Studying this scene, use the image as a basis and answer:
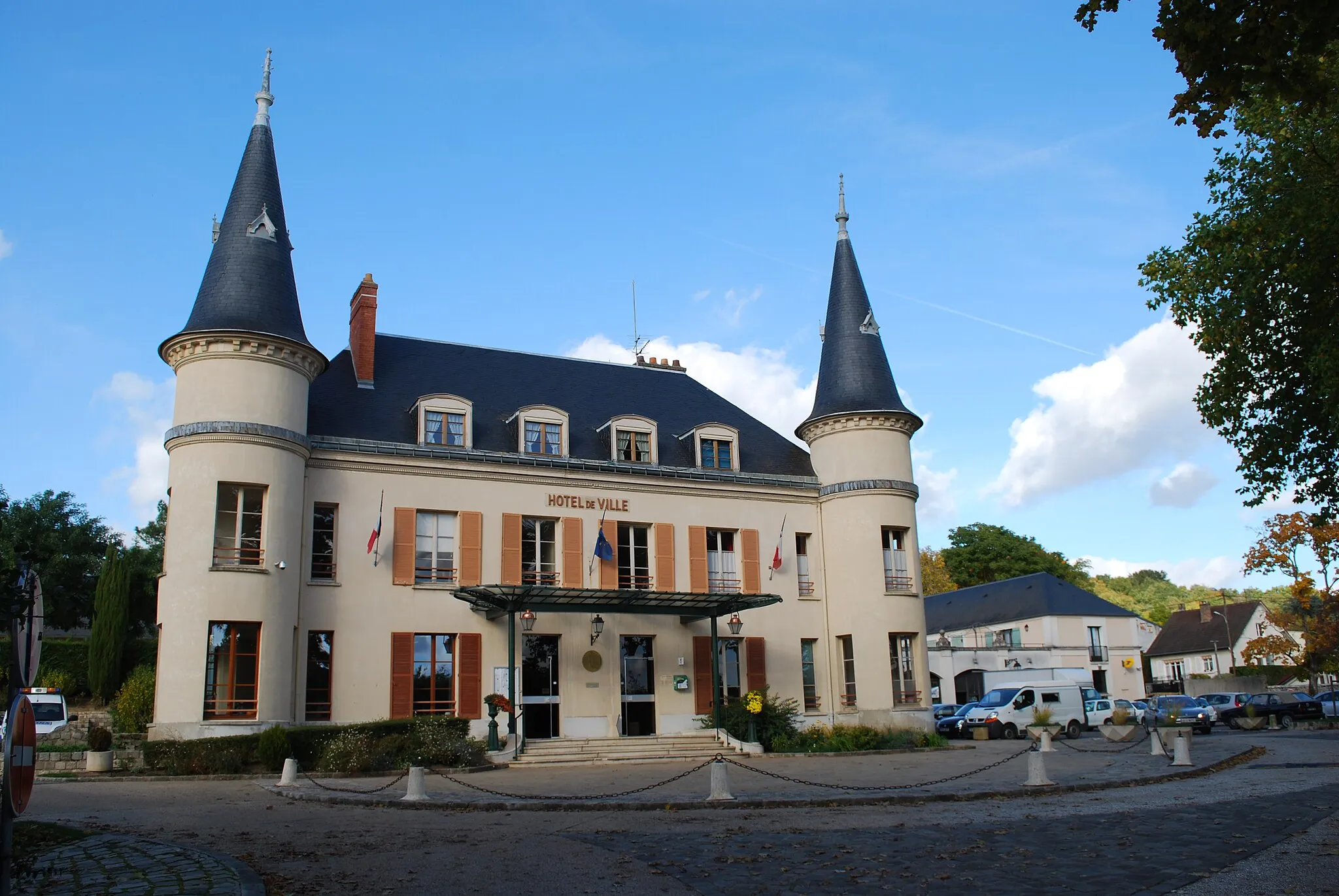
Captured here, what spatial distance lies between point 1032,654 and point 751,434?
25157 mm

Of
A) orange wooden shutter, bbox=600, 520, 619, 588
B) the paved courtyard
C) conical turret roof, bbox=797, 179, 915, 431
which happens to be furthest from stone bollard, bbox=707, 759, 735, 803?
conical turret roof, bbox=797, 179, 915, 431

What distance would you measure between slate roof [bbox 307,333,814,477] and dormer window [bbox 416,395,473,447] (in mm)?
433

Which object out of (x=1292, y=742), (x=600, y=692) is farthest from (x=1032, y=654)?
(x=600, y=692)

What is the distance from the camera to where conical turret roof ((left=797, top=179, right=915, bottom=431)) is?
31.9m

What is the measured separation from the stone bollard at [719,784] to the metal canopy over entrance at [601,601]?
31.4 feet

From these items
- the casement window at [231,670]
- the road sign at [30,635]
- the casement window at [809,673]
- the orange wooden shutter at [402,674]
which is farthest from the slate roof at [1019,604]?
the road sign at [30,635]

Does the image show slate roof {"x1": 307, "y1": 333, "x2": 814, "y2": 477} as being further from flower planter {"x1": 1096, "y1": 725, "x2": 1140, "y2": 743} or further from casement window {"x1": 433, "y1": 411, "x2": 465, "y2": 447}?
flower planter {"x1": 1096, "y1": 725, "x2": 1140, "y2": 743}

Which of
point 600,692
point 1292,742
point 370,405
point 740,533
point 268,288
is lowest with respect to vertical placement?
point 1292,742

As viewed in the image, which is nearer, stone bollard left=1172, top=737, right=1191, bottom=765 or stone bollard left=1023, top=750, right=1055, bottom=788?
stone bollard left=1023, top=750, right=1055, bottom=788

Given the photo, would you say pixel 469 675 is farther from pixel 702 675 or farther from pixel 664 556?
pixel 702 675

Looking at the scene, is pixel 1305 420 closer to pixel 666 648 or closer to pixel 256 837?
pixel 666 648

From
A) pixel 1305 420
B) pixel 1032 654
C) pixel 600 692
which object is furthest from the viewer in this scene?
pixel 1032 654

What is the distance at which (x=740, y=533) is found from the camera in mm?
30875

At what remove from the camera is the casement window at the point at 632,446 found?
29938 mm
